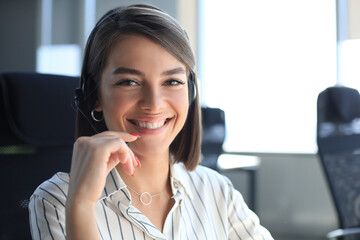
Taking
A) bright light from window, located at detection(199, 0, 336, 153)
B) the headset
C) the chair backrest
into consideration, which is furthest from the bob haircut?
bright light from window, located at detection(199, 0, 336, 153)

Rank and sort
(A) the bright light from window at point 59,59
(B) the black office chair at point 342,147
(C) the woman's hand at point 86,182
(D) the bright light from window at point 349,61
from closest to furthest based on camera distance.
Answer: (C) the woman's hand at point 86,182 < (B) the black office chair at point 342,147 < (D) the bright light from window at point 349,61 < (A) the bright light from window at point 59,59

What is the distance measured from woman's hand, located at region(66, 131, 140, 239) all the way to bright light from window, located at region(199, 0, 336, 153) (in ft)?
9.46

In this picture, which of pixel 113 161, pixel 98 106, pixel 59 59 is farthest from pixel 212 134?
pixel 59 59

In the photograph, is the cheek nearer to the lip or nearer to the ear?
the lip

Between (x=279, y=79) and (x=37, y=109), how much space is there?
2701 mm

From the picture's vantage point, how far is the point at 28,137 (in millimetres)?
1080

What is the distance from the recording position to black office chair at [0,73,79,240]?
103cm

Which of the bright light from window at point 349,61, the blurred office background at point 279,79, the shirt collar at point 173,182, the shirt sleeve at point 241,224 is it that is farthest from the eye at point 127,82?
the bright light from window at point 349,61

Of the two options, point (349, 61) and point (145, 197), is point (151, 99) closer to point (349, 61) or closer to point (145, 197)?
point (145, 197)

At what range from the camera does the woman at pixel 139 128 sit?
0.90 m

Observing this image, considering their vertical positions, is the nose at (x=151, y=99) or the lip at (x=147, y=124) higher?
the nose at (x=151, y=99)

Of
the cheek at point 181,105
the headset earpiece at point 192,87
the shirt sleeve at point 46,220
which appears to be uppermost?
the headset earpiece at point 192,87

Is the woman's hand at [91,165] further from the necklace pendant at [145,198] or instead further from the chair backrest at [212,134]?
the chair backrest at [212,134]

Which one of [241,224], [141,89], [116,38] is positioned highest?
[116,38]
